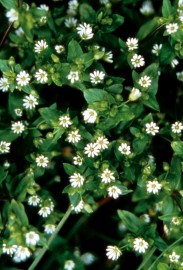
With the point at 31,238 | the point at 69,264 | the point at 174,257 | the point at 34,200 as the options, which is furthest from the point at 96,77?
the point at 69,264

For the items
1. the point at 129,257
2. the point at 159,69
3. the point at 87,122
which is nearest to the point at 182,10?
the point at 159,69

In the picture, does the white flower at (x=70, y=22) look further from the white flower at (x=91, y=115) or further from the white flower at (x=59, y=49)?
the white flower at (x=91, y=115)

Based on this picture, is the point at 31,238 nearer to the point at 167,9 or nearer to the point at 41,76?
the point at 41,76

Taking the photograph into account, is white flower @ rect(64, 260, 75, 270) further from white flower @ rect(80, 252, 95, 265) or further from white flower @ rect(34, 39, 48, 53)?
white flower @ rect(34, 39, 48, 53)

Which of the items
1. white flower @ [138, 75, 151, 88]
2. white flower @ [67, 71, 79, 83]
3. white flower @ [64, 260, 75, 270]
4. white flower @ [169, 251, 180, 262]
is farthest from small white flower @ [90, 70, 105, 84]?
white flower @ [64, 260, 75, 270]

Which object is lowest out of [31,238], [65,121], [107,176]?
[31,238]

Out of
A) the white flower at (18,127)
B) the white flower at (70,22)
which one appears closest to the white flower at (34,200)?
the white flower at (18,127)
